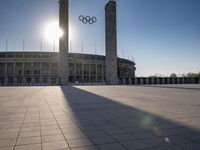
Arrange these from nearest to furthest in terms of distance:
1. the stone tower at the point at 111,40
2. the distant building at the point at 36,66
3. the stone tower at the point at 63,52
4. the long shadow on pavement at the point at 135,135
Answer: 1. the long shadow on pavement at the point at 135,135
2. the stone tower at the point at 63,52
3. the stone tower at the point at 111,40
4. the distant building at the point at 36,66

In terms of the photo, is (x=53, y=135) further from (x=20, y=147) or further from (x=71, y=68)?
(x=71, y=68)

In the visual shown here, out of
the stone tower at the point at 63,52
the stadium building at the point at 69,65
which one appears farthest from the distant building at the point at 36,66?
the stone tower at the point at 63,52

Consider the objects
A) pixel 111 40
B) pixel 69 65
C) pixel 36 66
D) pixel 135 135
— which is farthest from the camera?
pixel 69 65

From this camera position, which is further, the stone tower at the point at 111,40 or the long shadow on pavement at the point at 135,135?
the stone tower at the point at 111,40

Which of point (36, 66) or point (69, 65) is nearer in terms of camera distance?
point (36, 66)

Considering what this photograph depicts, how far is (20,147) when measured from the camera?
4.15 metres

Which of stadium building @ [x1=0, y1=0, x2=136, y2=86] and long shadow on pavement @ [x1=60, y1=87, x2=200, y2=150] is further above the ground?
stadium building @ [x1=0, y1=0, x2=136, y2=86]

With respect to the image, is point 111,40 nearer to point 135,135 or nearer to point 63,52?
point 63,52

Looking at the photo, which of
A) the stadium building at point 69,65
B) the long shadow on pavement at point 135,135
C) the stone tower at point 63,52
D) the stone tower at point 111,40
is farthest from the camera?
the stadium building at point 69,65

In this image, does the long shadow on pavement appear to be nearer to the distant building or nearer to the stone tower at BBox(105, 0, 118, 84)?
the stone tower at BBox(105, 0, 118, 84)

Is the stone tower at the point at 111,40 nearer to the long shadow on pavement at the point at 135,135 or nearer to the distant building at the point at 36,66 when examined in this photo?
the distant building at the point at 36,66

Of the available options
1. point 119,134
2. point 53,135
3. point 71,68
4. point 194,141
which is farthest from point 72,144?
point 71,68

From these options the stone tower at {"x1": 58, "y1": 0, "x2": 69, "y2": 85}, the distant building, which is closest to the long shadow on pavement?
the stone tower at {"x1": 58, "y1": 0, "x2": 69, "y2": 85}

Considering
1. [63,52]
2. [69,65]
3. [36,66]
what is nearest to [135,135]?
[63,52]
